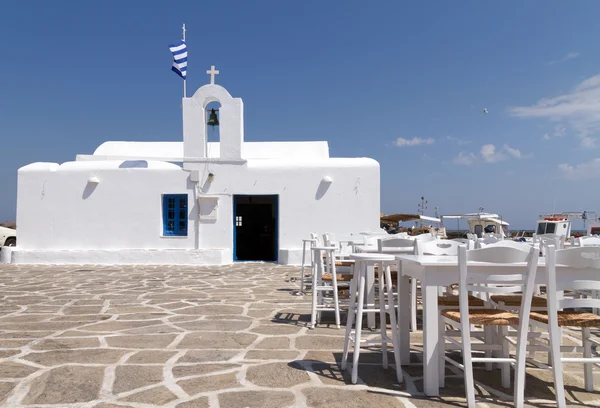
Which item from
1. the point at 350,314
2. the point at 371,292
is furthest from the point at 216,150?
the point at 350,314

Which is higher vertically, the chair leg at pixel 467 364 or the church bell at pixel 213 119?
the church bell at pixel 213 119

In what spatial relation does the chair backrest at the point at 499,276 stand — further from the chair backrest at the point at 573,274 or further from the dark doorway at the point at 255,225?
the dark doorway at the point at 255,225

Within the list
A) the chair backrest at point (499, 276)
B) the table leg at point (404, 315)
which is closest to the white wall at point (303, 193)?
the table leg at point (404, 315)

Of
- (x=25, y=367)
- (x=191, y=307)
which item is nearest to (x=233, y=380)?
(x=25, y=367)

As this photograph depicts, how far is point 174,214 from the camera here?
1373cm

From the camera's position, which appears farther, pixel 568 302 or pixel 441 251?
pixel 441 251

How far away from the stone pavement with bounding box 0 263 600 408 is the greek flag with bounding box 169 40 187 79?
353 inches

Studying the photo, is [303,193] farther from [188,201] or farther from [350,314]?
[350,314]

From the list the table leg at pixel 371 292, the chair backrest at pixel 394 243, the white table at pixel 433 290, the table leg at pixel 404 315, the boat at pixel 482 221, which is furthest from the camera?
the boat at pixel 482 221

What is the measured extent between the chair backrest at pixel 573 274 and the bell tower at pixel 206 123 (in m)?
11.0

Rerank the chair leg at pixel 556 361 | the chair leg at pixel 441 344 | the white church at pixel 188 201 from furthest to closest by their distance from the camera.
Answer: the white church at pixel 188 201
the chair leg at pixel 441 344
the chair leg at pixel 556 361

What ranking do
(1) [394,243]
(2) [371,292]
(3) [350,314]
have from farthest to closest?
(1) [394,243]
(2) [371,292]
(3) [350,314]

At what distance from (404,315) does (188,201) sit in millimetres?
10394

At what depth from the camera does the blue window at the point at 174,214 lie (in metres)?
13.7
